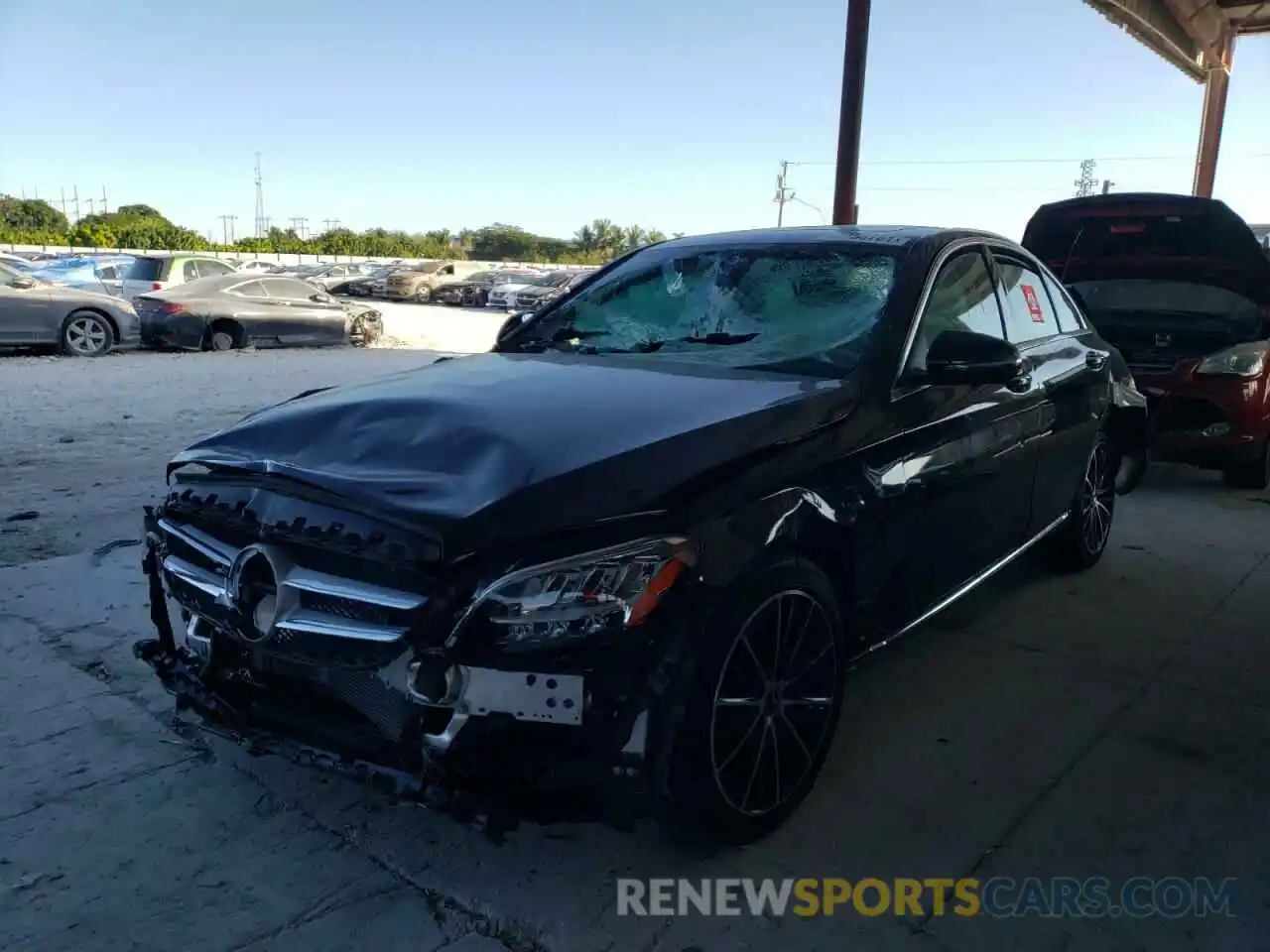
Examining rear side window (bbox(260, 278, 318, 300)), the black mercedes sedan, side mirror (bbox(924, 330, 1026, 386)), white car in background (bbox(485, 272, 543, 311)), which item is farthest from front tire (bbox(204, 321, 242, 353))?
white car in background (bbox(485, 272, 543, 311))

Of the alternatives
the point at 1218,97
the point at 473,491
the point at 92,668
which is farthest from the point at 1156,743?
the point at 1218,97

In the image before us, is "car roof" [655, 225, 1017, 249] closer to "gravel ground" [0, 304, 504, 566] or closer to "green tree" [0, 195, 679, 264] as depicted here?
"gravel ground" [0, 304, 504, 566]

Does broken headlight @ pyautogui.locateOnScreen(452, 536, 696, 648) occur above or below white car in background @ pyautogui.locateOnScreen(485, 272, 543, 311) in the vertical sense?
below

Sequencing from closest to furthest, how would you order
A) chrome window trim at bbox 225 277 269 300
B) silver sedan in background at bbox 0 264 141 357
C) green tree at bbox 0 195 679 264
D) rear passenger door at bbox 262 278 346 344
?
1. silver sedan in background at bbox 0 264 141 357
2. chrome window trim at bbox 225 277 269 300
3. rear passenger door at bbox 262 278 346 344
4. green tree at bbox 0 195 679 264

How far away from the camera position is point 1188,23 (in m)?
17.1

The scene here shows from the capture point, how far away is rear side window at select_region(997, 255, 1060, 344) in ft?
12.8

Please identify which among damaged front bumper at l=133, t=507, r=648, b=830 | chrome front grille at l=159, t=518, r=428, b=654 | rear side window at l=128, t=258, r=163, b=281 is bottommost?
damaged front bumper at l=133, t=507, r=648, b=830

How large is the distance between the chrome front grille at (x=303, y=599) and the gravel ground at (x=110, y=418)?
275 centimetres

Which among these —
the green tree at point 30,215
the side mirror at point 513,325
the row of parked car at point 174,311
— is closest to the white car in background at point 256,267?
the row of parked car at point 174,311

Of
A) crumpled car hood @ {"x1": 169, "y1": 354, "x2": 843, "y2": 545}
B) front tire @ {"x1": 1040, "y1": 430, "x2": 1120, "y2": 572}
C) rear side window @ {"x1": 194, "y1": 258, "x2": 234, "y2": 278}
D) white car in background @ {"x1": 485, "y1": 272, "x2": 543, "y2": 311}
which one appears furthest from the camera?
white car in background @ {"x1": 485, "y1": 272, "x2": 543, "y2": 311}

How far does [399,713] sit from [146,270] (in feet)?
57.5

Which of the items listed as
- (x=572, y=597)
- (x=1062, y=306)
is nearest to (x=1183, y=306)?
(x=1062, y=306)

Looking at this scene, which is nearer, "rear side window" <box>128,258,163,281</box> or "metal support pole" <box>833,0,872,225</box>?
"metal support pole" <box>833,0,872,225</box>

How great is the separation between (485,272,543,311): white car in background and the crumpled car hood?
2794 centimetres
